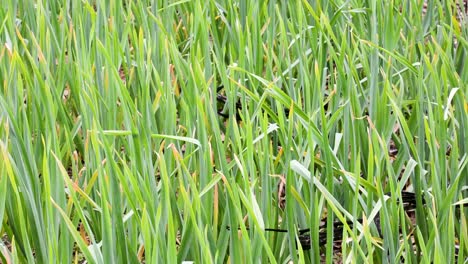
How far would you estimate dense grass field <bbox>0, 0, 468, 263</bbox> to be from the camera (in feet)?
3.15

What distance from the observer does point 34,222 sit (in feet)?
3.56

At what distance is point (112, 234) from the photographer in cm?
93

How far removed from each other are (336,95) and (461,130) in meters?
0.19

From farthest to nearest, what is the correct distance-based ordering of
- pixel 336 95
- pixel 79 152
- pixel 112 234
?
pixel 79 152 < pixel 336 95 < pixel 112 234

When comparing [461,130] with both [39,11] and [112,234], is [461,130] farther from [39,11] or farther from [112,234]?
[39,11]

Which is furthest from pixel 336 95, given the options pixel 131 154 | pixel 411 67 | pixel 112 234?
pixel 112 234

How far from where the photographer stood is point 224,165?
102cm

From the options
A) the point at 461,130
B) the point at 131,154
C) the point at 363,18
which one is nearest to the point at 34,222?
the point at 131,154

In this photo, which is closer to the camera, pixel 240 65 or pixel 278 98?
pixel 278 98

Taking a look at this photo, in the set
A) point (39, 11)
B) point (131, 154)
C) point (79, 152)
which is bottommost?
point (79, 152)

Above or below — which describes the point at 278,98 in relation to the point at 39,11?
below

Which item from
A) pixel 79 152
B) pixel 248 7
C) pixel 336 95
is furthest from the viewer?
pixel 248 7

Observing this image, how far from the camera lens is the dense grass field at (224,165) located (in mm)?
961

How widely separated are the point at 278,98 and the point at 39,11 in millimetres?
544
